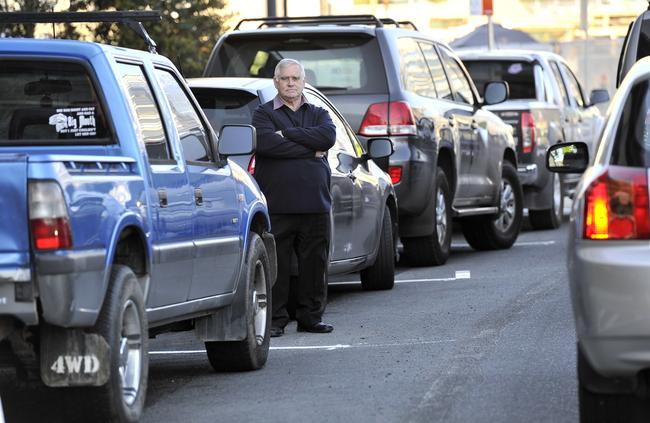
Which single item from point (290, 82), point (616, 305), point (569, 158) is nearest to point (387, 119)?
point (290, 82)

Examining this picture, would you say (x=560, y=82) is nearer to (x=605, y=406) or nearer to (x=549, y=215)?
(x=549, y=215)

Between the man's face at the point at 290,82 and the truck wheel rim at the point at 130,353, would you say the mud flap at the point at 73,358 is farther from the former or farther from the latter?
the man's face at the point at 290,82

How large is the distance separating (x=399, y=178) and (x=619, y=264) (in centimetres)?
812

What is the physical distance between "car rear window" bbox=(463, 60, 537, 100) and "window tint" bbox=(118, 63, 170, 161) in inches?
470

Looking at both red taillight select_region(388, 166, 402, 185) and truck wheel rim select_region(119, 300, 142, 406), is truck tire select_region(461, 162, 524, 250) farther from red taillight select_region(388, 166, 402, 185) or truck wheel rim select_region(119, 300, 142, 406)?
truck wheel rim select_region(119, 300, 142, 406)

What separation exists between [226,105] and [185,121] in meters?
2.73

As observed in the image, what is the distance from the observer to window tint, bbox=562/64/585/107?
2109 centimetres

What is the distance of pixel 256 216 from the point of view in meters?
9.38

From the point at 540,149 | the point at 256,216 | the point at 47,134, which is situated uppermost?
the point at 47,134

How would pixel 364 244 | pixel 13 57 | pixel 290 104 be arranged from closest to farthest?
pixel 13 57 < pixel 290 104 < pixel 364 244

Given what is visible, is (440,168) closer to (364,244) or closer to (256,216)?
(364,244)

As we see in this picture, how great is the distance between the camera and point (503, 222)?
683 inches

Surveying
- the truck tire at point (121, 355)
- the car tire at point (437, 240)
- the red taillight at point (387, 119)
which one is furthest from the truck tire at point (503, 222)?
the truck tire at point (121, 355)

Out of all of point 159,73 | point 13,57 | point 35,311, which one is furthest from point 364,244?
point 35,311
